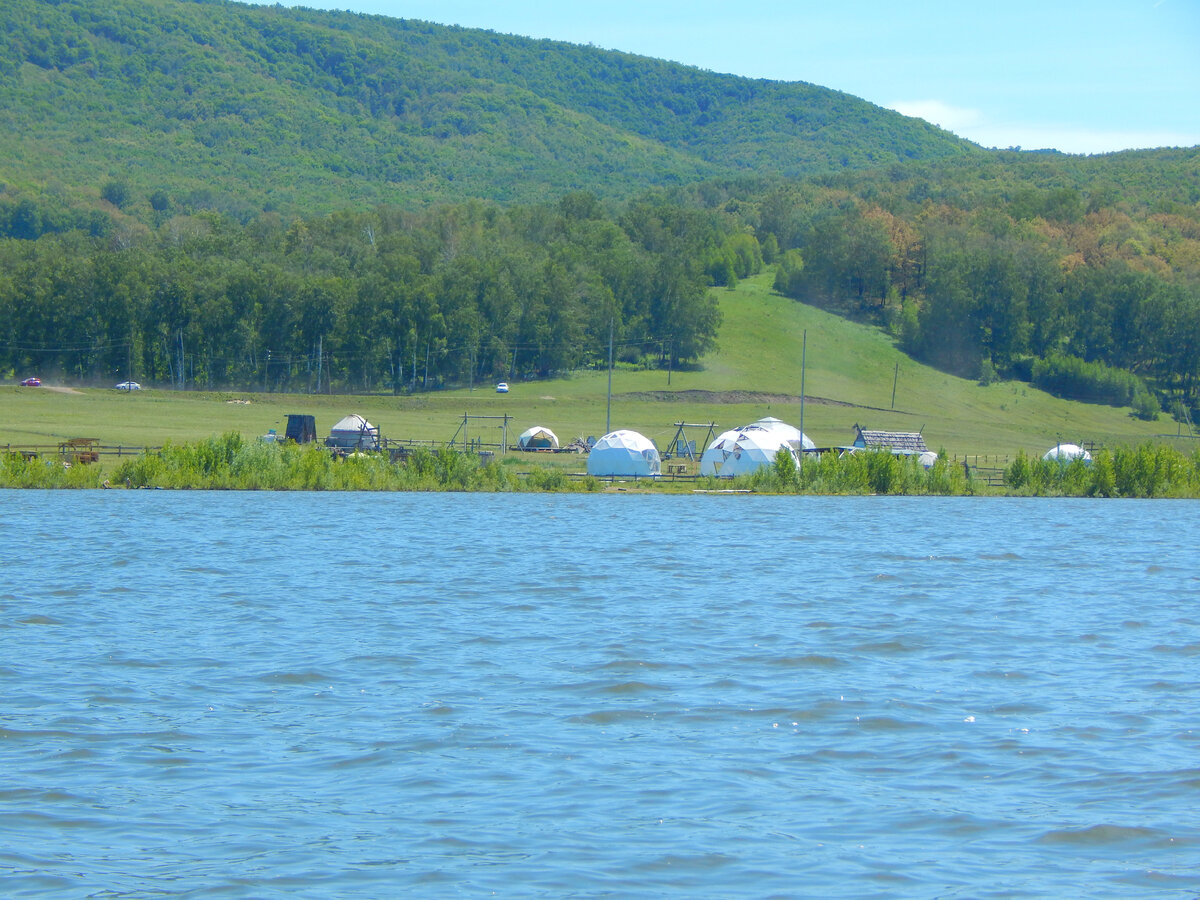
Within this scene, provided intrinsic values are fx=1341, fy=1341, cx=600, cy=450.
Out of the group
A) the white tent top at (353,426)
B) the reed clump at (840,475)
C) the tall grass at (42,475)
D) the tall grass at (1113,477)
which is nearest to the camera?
the tall grass at (42,475)

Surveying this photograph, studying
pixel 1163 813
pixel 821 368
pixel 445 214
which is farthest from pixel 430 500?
pixel 445 214

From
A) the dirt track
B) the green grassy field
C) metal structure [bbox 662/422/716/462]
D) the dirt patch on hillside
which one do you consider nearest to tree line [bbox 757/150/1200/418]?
the green grassy field

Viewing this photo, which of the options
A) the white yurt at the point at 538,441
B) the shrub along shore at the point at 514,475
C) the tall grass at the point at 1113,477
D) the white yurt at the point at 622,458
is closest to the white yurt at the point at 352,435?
the white yurt at the point at 538,441

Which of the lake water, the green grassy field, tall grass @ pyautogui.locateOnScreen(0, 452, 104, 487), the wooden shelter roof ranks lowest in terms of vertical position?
the lake water

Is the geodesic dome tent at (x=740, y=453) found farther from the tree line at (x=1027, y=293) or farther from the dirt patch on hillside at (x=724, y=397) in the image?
the tree line at (x=1027, y=293)

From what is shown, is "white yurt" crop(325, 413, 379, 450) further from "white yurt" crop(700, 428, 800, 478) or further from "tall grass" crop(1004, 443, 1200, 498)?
"tall grass" crop(1004, 443, 1200, 498)

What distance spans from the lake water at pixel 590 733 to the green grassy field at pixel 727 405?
60.2 metres

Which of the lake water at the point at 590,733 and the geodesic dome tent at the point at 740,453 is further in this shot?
the geodesic dome tent at the point at 740,453

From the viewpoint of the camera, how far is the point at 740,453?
84.0 m

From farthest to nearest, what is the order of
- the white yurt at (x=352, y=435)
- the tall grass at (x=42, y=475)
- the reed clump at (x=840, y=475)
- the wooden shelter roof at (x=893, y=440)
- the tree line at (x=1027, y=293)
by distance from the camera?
the tree line at (x=1027, y=293) → the wooden shelter roof at (x=893, y=440) → the white yurt at (x=352, y=435) → the reed clump at (x=840, y=475) → the tall grass at (x=42, y=475)

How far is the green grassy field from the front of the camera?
10575 centimetres

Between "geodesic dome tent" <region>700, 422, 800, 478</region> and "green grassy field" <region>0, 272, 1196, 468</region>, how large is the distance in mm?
10798

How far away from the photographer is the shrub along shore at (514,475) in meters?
69.2

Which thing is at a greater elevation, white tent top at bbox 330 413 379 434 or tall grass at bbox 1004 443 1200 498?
white tent top at bbox 330 413 379 434
